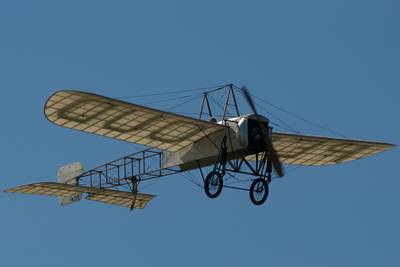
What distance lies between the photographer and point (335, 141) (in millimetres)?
50094

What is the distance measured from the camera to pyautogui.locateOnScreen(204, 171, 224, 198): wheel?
43.9m

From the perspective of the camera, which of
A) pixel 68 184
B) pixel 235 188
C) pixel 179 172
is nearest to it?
pixel 235 188

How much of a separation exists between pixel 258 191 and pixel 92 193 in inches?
372

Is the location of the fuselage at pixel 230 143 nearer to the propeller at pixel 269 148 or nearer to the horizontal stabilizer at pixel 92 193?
the propeller at pixel 269 148

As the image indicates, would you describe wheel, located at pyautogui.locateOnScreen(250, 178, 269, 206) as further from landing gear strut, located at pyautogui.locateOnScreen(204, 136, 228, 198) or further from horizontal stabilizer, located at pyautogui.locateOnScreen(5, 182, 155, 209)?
horizontal stabilizer, located at pyautogui.locateOnScreen(5, 182, 155, 209)

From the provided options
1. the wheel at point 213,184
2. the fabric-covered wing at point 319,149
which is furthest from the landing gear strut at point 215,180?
the fabric-covered wing at point 319,149

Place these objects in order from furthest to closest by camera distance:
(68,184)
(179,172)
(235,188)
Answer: (68,184)
(179,172)
(235,188)

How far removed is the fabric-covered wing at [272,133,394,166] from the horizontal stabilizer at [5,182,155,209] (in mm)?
5870

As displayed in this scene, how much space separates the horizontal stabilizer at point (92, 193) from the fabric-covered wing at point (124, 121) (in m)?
4.71

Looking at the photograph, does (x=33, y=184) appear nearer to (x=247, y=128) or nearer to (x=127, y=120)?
(x=127, y=120)

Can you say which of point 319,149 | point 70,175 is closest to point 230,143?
point 319,149

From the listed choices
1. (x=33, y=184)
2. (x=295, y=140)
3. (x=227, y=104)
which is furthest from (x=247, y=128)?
(x=33, y=184)

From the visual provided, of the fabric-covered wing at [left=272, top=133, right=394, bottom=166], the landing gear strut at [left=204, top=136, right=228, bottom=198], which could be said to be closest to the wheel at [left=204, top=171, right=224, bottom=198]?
the landing gear strut at [left=204, top=136, right=228, bottom=198]

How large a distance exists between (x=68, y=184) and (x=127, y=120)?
21.8ft
